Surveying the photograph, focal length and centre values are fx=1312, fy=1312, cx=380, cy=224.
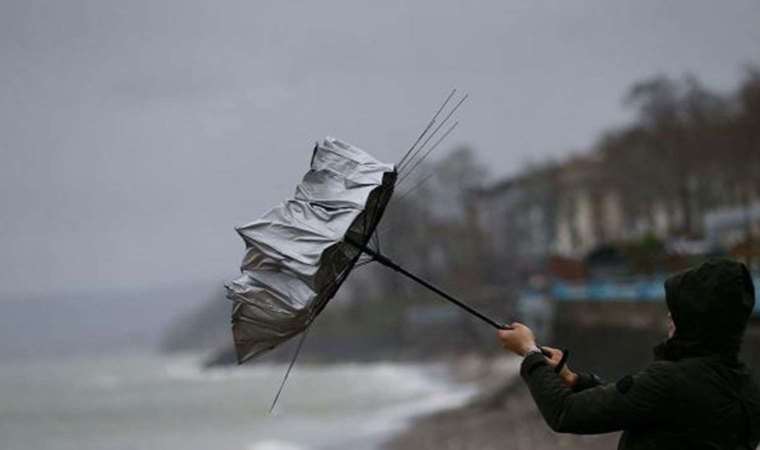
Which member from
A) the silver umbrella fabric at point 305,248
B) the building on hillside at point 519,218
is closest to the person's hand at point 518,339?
the silver umbrella fabric at point 305,248

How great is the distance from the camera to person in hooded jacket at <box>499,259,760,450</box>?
9.91 ft

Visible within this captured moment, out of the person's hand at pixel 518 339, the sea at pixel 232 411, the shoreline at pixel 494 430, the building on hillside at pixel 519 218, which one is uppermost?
the building on hillside at pixel 519 218

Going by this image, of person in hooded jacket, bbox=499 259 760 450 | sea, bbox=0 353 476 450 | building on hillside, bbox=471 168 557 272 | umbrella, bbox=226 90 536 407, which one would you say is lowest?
person in hooded jacket, bbox=499 259 760 450

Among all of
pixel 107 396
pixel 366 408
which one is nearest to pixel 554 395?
pixel 366 408

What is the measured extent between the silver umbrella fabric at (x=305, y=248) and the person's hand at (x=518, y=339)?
1.70ft

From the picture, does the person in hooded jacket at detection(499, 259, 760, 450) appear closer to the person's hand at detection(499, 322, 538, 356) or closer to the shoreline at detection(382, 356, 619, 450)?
the person's hand at detection(499, 322, 538, 356)

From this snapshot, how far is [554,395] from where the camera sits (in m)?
3.09

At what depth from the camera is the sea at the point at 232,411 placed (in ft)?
122

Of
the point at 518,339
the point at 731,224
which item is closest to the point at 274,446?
the point at 731,224

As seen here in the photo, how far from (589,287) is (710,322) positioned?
37.7 m

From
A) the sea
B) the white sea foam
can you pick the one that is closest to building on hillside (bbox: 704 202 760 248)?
the sea

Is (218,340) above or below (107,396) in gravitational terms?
above

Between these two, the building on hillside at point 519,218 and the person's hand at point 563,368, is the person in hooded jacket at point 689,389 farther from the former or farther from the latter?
the building on hillside at point 519,218

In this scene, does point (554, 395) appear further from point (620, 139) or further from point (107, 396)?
point (107, 396)
